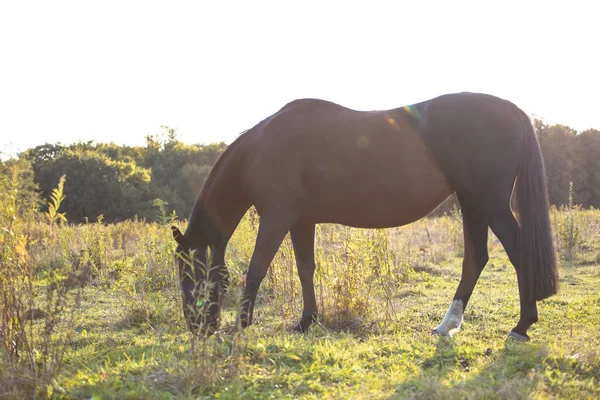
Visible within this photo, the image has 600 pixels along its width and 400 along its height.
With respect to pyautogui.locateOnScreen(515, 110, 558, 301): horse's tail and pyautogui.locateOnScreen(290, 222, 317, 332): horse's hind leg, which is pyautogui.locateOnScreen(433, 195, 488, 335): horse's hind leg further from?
pyautogui.locateOnScreen(290, 222, 317, 332): horse's hind leg

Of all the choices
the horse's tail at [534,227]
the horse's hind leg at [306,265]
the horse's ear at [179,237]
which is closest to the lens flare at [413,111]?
the horse's tail at [534,227]

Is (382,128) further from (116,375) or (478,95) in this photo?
(116,375)

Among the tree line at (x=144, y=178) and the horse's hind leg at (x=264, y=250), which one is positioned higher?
the tree line at (x=144, y=178)

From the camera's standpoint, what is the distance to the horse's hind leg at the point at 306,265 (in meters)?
5.74

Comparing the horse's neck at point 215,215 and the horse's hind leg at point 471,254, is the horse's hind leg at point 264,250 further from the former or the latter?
the horse's hind leg at point 471,254

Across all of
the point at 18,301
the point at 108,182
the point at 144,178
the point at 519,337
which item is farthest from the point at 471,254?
the point at 144,178

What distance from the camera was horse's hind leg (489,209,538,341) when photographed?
482 cm

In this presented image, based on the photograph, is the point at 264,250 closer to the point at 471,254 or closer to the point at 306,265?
the point at 306,265

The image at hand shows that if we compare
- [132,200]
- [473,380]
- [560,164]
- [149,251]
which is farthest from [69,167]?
[473,380]

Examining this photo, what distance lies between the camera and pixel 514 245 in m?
4.85

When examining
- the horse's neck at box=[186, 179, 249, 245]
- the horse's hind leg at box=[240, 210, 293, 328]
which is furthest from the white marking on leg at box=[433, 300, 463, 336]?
the horse's neck at box=[186, 179, 249, 245]

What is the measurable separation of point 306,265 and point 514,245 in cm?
216

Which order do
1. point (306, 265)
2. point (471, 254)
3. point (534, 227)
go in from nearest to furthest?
point (534, 227)
point (471, 254)
point (306, 265)

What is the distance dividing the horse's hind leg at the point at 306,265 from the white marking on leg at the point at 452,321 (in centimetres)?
135
